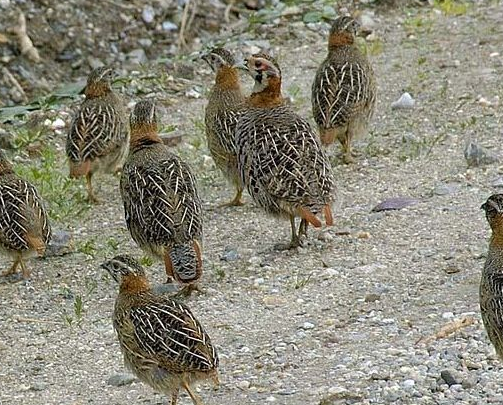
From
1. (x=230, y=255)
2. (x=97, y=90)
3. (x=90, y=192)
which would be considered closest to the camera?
(x=230, y=255)

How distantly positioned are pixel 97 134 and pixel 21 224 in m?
1.80

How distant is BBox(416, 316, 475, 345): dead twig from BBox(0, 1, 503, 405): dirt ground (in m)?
0.01

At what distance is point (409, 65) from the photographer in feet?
41.5

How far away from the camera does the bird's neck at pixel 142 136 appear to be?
888 cm

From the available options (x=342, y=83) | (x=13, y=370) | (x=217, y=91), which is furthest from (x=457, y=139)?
(x=13, y=370)

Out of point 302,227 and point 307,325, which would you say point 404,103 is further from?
point 307,325

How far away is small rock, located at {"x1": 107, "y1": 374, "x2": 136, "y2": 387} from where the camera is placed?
22.9 ft

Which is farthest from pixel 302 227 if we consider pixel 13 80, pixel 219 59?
pixel 13 80

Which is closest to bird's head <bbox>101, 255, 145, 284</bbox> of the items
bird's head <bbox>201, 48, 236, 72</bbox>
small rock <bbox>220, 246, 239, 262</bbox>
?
small rock <bbox>220, 246, 239, 262</bbox>

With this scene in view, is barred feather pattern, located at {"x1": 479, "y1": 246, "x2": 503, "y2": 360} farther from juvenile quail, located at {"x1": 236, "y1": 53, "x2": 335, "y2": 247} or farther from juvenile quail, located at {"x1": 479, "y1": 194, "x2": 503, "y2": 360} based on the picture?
juvenile quail, located at {"x1": 236, "y1": 53, "x2": 335, "y2": 247}

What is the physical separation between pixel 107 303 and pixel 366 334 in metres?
1.90

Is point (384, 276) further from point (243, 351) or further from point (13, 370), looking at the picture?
point (13, 370)

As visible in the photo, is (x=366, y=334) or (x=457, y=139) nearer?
(x=366, y=334)

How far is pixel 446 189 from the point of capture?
9.36 m
